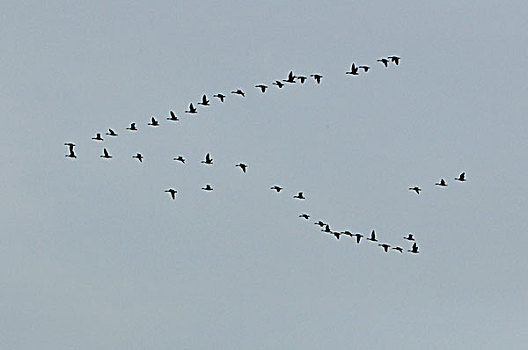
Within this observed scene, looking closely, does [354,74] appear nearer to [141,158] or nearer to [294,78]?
[294,78]

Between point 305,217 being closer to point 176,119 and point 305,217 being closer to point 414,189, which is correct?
point 414,189

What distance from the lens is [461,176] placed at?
621 feet

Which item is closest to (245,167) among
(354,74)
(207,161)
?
(207,161)

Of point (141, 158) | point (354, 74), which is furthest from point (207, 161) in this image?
point (354, 74)

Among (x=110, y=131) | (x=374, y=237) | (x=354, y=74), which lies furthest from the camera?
(x=374, y=237)

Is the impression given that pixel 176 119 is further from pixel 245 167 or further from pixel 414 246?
pixel 414 246

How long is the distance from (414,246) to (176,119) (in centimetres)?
3259

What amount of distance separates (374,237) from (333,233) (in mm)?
4274

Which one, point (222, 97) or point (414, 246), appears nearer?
point (222, 97)

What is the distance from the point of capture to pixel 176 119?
573 feet

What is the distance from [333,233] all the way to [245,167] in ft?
41.5

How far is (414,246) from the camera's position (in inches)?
7687

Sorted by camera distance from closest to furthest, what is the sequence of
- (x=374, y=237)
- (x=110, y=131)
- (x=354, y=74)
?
(x=354, y=74), (x=110, y=131), (x=374, y=237)

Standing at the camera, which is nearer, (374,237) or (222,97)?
(222,97)
